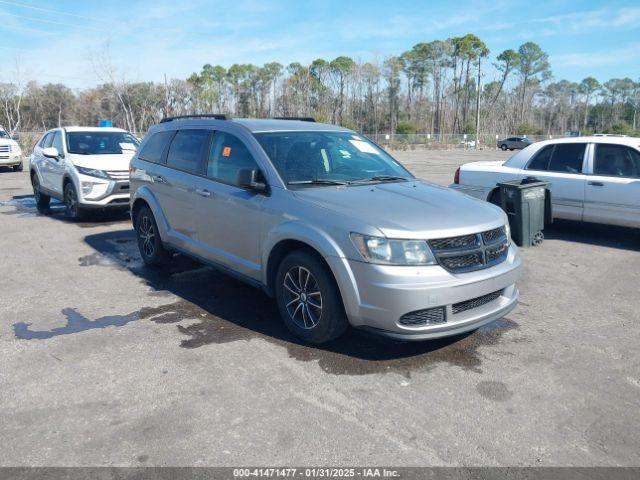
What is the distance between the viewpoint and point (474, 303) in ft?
13.6

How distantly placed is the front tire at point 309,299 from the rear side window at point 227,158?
109 centimetres

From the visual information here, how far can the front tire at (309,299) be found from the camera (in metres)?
4.15

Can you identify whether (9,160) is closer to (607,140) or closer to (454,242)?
(607,140)

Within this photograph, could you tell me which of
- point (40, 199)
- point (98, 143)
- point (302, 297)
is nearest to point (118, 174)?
point (98, 143)

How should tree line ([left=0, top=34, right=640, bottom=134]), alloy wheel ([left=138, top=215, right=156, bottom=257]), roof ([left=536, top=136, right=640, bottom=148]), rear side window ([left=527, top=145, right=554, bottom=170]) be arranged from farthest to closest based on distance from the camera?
tree line ([left=0, top=34, right=640, bottom=134])
rear side window ([left=527, top=145, right=554, bottom=170])
roof ([left=536, top=136, right=640, bottom=148])
alloy wheel ([left=138, top=215, right=156, bottom=257])

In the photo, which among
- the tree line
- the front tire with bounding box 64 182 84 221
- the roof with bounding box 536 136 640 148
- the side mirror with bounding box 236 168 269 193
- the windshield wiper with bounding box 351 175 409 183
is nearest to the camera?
the side mirror with bounding box 236 168 269 193

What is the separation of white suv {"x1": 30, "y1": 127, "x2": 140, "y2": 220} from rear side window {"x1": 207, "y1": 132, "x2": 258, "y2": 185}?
4.87m

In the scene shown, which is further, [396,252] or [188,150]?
[188,150]

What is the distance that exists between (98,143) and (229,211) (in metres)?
6.71

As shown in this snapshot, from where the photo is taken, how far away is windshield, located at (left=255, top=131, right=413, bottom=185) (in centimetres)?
491

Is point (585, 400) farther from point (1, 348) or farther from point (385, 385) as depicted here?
point (1, 348)

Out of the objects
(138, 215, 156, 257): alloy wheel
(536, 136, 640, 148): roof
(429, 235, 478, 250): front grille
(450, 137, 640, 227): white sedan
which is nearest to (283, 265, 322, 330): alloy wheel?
(429, 235, 478, 250): front grille

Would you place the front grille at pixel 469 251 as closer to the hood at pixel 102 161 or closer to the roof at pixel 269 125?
the roof at pixel 269 125

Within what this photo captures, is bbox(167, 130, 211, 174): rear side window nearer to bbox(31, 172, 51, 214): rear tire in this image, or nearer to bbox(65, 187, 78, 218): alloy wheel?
bbox(65, 187, 78, 218): alloy wheel
